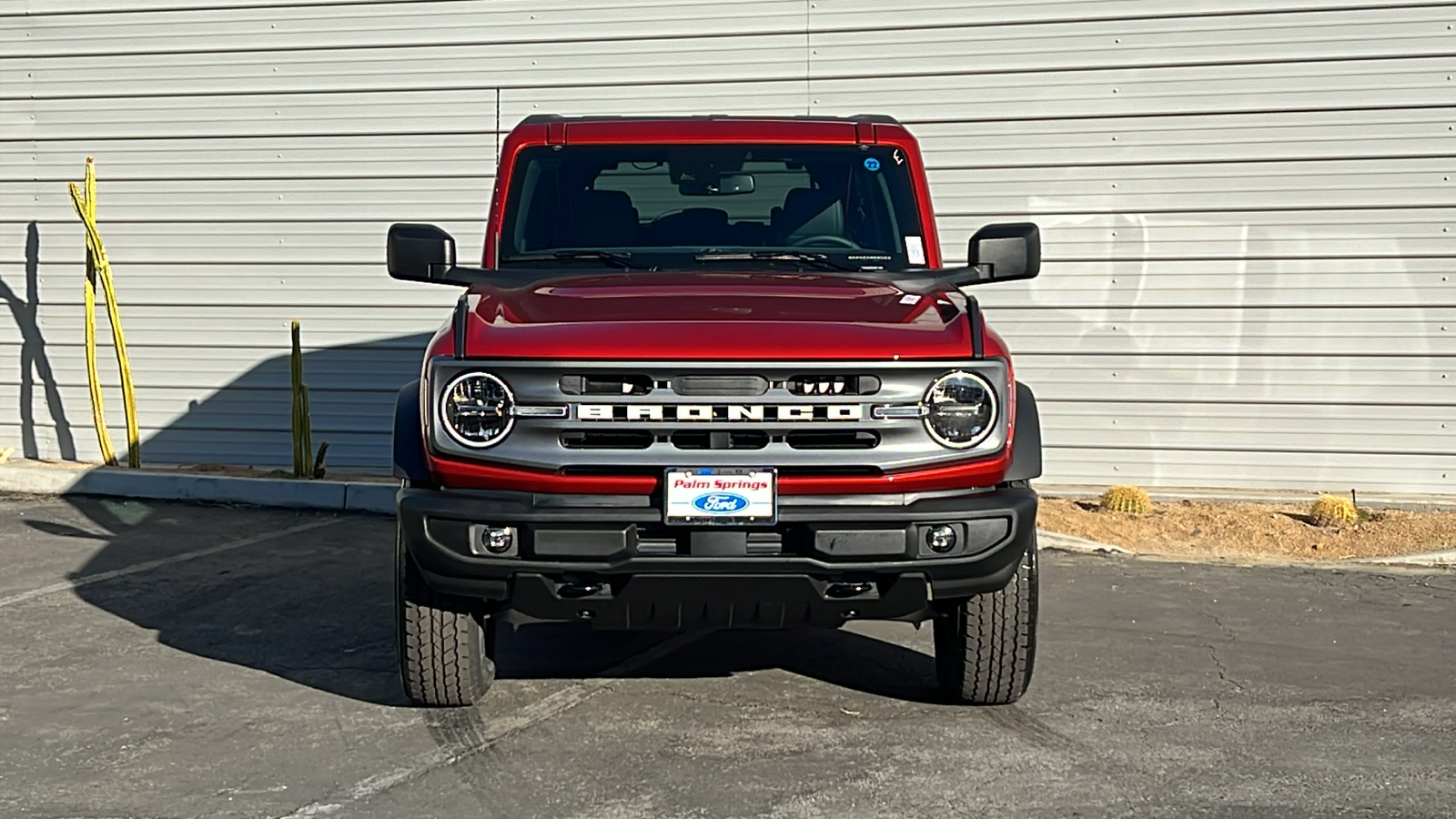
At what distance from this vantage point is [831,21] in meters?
10.6

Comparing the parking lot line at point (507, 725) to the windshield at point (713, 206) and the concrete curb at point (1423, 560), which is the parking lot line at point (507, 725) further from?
the concrete curb at point (1423, 560)

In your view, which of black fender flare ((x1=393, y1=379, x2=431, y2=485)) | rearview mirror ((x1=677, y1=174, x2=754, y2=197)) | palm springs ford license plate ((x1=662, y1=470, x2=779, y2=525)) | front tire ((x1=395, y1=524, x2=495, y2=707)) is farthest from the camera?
rearview mirror ((x1=677, y1=174, x2=754, y2=197))

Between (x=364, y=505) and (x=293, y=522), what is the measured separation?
535mm

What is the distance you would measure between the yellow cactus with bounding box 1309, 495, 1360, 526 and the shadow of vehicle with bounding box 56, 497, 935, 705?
3975mm

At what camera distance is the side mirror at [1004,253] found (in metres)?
5.87

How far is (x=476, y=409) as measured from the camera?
4.81 meters

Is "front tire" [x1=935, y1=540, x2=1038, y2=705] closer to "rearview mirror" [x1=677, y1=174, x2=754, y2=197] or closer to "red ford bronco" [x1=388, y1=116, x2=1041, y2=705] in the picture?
"red ford bronco" [x1=388, y1=116, x2=1041, y2=705]

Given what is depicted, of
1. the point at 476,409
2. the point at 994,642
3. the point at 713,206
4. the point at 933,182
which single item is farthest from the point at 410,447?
the point at 933,182

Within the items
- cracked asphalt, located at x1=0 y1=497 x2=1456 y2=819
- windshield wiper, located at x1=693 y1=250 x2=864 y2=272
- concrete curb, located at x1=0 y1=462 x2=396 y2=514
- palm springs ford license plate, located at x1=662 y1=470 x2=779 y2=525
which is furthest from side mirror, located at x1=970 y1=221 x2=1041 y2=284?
concrete curb, located at x1=0 y1=462 x2=396 y2=514

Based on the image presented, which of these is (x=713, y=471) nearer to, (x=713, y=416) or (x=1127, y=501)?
(x=713, y=416)

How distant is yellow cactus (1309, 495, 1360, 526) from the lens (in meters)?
9.44

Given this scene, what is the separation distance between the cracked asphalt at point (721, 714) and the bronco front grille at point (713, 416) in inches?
34.6

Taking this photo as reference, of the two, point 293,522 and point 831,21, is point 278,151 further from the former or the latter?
point 831,21

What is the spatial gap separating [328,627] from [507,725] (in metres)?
1.85
